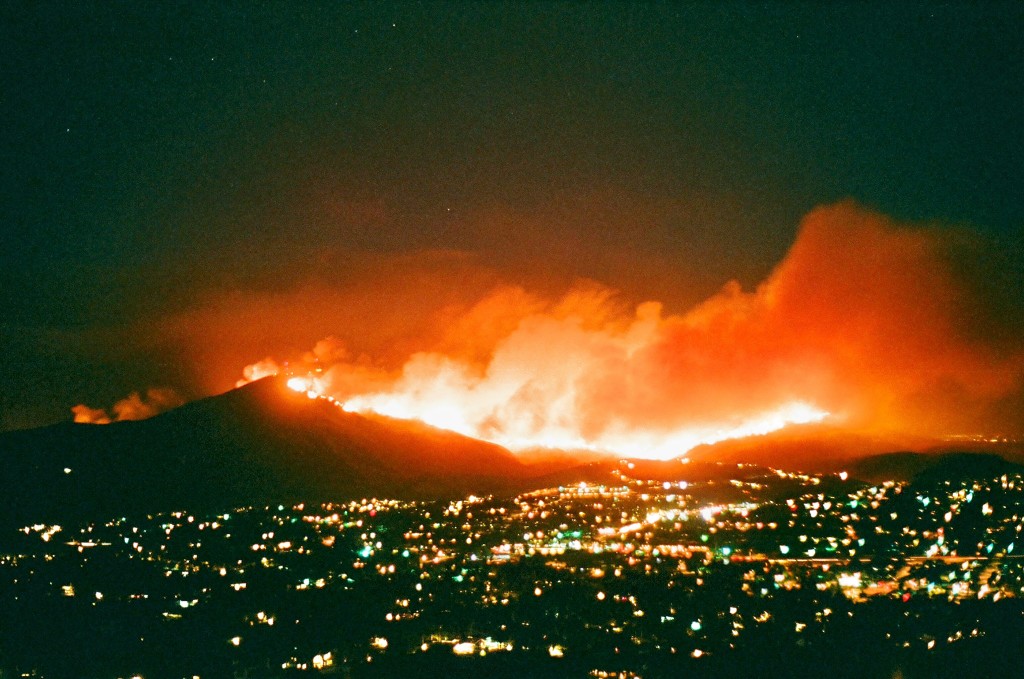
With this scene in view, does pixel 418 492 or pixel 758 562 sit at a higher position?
pixel 418 492

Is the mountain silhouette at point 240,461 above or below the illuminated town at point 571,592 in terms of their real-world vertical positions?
above

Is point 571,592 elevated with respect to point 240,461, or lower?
lower

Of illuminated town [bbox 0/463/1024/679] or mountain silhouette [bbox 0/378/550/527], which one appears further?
mountain silhouette [bbox 0/378/550/527]

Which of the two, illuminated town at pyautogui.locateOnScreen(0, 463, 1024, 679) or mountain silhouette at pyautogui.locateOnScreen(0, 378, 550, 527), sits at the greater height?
mountain silhouette at pyautogui.locateOnScreen(0, 378, 550, 527)

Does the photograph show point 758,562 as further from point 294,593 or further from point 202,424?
point 202,424

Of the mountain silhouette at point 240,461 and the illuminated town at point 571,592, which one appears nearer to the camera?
the illuminated town at point 571,592

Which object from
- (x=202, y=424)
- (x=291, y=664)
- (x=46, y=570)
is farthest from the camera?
(x=202, y=424)

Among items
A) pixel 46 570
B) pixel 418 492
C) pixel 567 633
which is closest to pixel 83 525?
pixel 46 570

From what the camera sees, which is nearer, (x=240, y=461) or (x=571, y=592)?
(x=571, y=592)
